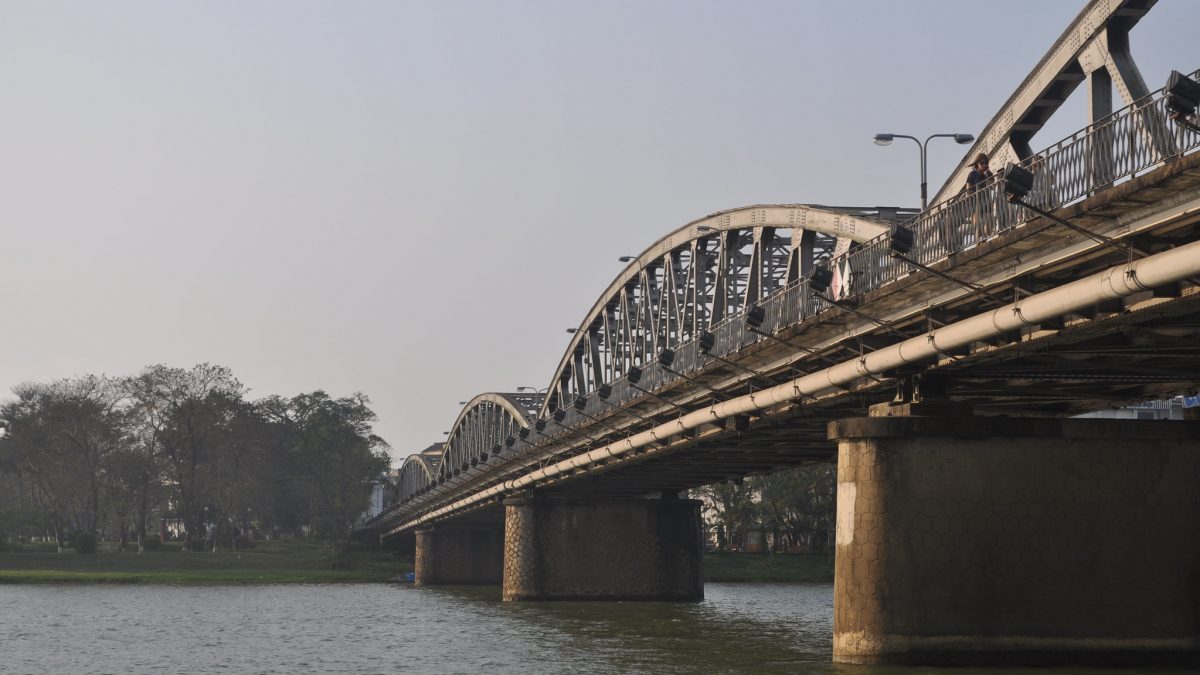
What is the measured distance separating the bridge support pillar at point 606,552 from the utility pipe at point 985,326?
26.1m

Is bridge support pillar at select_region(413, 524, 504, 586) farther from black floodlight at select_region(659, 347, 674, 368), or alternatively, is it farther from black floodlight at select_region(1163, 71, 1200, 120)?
black floodlight at select_region(1163, 71, 1200, 120)

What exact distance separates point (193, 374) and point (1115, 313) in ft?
404

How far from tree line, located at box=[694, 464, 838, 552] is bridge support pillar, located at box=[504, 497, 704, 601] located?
184 ft

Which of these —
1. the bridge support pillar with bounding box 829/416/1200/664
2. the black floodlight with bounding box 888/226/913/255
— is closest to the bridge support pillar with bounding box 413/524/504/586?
the bridge support pillar with bounding box 829/416/1200/664

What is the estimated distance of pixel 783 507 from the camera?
138250 mm

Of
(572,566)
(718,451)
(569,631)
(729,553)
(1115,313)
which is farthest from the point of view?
(729,553)

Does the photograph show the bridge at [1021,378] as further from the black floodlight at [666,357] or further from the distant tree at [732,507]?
the distant tree at [732,507]

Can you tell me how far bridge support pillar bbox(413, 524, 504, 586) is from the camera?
12100cm

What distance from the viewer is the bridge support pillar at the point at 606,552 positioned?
252 ft

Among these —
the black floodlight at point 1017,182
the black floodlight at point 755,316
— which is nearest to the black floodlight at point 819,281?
the black floodlight at point 755,316

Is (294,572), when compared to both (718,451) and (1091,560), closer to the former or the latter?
(718,451)

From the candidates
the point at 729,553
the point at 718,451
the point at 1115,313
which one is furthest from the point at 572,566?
the point at 729,553

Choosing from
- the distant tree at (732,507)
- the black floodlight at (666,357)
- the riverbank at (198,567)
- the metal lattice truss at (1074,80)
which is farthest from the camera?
the distant tree at (732,507)

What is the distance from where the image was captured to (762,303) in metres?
41.8
